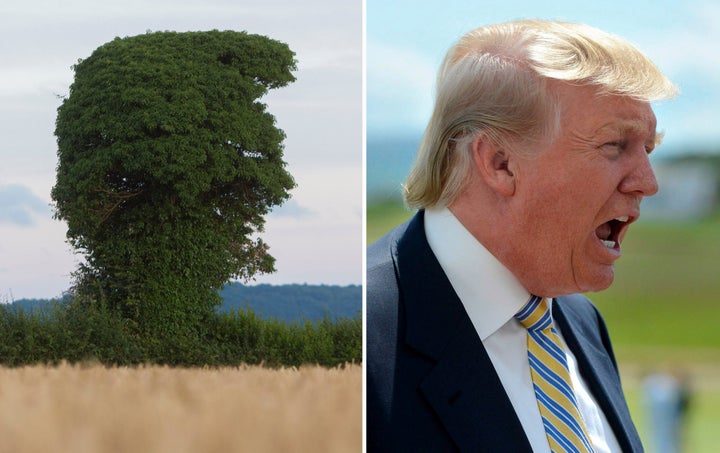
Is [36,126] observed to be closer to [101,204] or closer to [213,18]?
[101,204]

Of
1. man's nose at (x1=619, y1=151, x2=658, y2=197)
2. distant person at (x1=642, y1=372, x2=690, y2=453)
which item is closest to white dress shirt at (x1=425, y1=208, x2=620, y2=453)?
man's nose at (x1=619, y1=151, x2=658, y2=197)

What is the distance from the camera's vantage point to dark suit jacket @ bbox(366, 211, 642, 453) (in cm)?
143

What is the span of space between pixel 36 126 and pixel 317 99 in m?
0.76

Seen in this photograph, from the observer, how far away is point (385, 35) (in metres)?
4.10

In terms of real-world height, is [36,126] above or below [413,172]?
above

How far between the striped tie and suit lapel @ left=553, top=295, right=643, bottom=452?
0.11 metres

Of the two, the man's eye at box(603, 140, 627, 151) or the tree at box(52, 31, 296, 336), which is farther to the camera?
the tree at box(52, 31, 296, 336)

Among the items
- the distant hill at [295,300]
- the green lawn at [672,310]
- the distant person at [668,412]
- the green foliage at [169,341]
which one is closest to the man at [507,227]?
the distant hill at [295,300]

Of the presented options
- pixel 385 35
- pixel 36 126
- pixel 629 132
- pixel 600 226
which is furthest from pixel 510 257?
pixel 385 35

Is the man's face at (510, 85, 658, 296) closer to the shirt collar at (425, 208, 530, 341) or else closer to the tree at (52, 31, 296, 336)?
the shirt collar at (425, 208, 530, 341)

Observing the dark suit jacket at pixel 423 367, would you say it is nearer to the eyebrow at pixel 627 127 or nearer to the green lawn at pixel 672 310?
the eyebrow at pixel 627 127

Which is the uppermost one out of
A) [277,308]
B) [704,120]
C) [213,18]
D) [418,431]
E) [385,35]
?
[704,120]

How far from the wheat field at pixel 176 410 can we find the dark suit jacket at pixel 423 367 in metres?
0.76

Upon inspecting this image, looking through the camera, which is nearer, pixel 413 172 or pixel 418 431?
pixel 418 431
